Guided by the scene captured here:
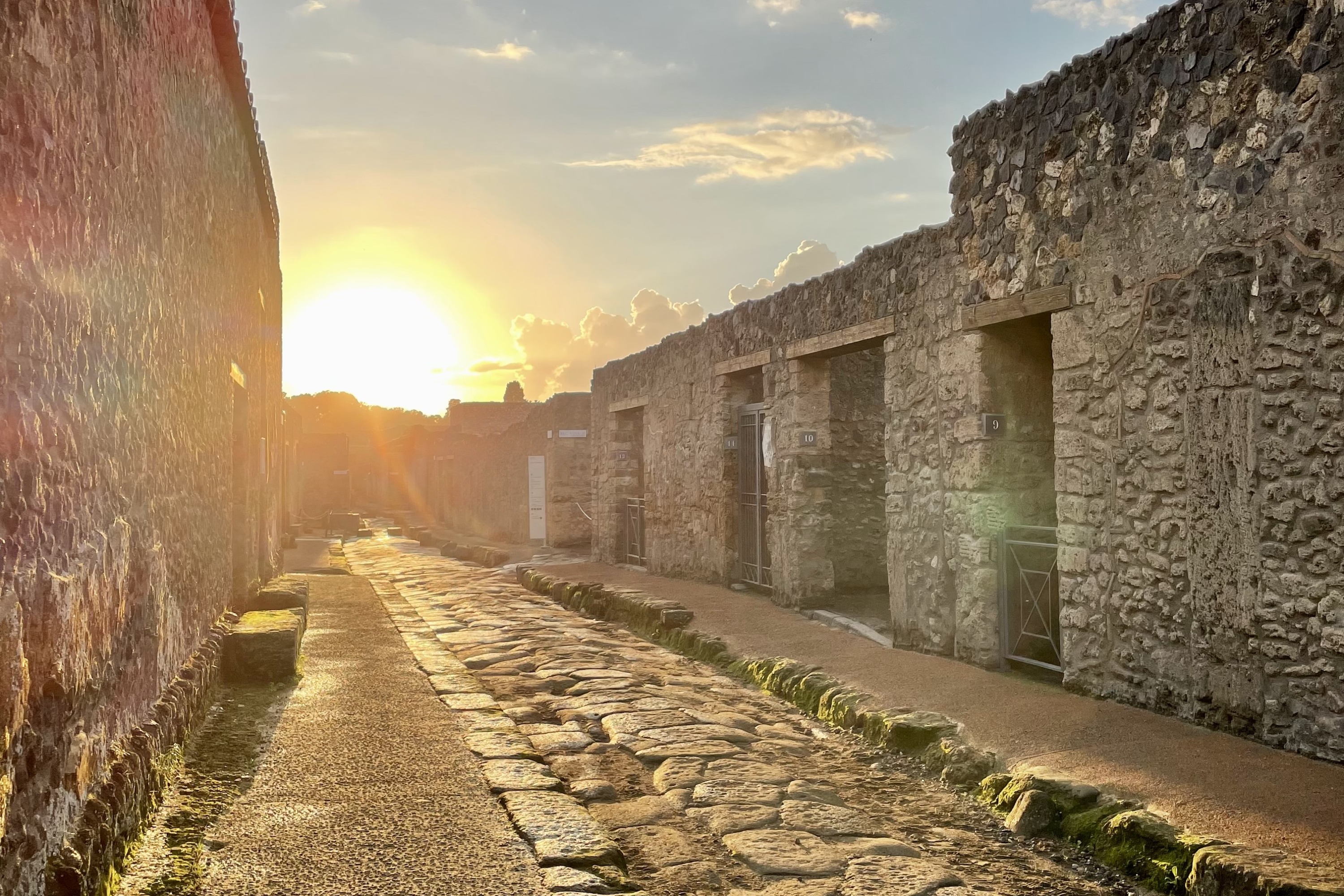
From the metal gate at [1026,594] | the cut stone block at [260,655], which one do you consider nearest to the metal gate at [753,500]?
the metal gate at [1026,594]

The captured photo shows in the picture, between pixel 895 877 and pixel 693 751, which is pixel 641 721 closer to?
pixel 693 751

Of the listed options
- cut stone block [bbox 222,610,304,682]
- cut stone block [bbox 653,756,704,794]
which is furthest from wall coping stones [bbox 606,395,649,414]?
cut stone block [bbox 653,756,704,794]

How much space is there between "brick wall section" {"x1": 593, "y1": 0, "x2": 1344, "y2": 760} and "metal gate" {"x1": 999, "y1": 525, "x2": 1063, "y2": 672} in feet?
0.28

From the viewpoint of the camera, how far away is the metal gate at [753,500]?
11.0 metres

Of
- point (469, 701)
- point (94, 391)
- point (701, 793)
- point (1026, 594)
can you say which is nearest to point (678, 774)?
point (701, 793)

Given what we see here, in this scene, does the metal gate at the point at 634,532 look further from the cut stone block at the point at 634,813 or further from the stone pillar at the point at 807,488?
the cut stone block at the point at 634,813

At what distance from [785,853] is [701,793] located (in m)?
0.79

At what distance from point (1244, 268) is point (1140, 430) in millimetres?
1058

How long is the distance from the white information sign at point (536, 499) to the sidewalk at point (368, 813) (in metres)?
13.3

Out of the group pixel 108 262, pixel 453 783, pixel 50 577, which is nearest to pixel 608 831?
pixel 453 783

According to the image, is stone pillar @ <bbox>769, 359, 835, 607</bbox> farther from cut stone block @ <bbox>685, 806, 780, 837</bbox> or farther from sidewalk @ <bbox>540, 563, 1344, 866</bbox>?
cut stone block @ <bbox>685, 806, 780, 837</bbox>

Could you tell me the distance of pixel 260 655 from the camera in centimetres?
625

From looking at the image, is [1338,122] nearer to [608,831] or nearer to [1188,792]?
[1188,792]

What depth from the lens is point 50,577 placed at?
2.66 meters
